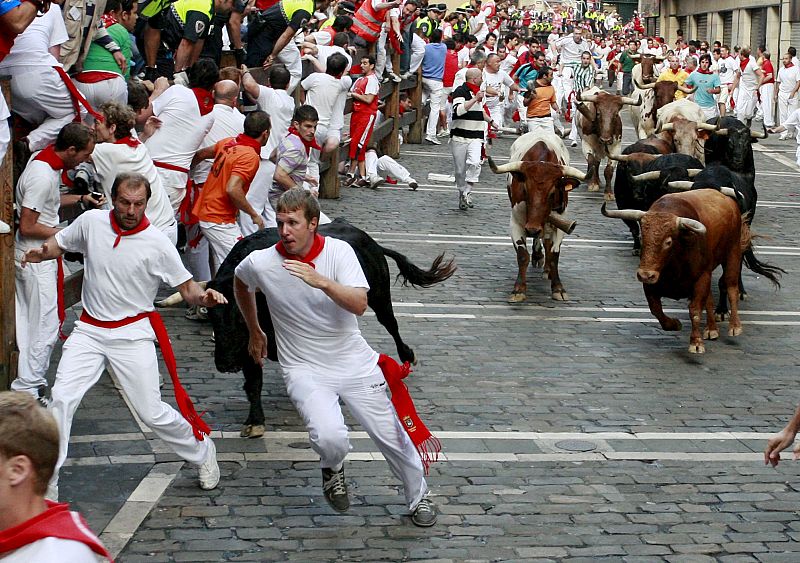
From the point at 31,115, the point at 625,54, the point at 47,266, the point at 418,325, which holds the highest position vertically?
the point at 31,115

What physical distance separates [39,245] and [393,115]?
16.5 meters

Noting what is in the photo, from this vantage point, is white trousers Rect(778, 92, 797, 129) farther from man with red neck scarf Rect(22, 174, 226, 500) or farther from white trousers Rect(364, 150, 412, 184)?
man with red neck scarf Rect(22, 174, 226, 500)

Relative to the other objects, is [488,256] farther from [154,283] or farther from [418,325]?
[154,283]

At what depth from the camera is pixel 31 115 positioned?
30.0 feet

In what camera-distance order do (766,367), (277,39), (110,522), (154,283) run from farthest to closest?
(277,39) → (766,367) → (154,283) → (110,522)

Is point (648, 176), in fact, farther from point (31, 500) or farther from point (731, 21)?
point (731, 21)

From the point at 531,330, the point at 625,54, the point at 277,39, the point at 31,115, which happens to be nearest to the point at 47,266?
the point at 31,115

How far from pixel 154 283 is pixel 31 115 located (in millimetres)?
2409

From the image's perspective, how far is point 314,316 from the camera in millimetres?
6848

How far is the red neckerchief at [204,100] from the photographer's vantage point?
1173 centimetres

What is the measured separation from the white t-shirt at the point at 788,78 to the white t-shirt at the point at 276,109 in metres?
24.8

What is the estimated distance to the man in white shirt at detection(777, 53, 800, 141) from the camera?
35438mm

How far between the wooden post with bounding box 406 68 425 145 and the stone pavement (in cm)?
1365

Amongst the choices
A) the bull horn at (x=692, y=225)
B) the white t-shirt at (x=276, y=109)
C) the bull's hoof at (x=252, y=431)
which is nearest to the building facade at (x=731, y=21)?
the white t-shirt at (x=276, y=109)
